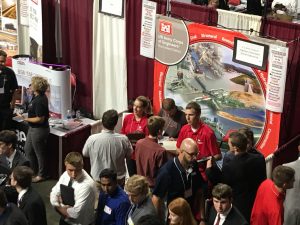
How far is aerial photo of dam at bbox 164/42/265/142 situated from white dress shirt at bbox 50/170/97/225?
2.33 m

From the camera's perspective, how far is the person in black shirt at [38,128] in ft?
21.1

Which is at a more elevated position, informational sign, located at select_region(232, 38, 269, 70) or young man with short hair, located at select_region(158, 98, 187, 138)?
informational sign, located at select_region(232, 38, 269, 70)

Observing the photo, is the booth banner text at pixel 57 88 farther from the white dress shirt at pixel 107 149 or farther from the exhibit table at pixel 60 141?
the white dress shirt at pixel 107 149

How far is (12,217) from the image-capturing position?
4086 mm

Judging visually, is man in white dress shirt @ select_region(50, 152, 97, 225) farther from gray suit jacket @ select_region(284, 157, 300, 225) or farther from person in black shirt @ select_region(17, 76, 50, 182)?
person in black shirt @ select_region(17, 76, 50, 182)

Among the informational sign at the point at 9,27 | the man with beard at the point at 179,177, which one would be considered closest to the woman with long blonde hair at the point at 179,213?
the man with beard at the point at 179,177

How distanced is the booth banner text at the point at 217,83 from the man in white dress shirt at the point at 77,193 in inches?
92.2

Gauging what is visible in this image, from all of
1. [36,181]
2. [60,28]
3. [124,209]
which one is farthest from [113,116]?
[60,28]

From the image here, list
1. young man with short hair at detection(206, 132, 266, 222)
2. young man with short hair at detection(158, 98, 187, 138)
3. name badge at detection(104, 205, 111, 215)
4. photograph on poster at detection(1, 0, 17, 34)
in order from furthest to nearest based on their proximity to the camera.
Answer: photograph on poster at detection(1, 0, 17, 34) → young man with short hair at detection(158, 98, 187, 138) → young man with short hair at detection(206, 132, 266, 222) → name badge at detection(104, 205, 111, 215)

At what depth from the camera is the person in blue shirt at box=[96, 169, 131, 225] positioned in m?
4.43

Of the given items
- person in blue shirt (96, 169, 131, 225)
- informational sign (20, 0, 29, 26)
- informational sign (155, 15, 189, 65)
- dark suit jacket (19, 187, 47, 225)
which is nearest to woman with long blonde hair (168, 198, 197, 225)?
person in blue shirt (96, 169, 131, 225)

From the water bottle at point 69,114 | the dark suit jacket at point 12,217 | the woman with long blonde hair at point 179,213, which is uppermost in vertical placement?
the woman with long blonde hair at point 179,213

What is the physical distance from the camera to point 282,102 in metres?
6.06

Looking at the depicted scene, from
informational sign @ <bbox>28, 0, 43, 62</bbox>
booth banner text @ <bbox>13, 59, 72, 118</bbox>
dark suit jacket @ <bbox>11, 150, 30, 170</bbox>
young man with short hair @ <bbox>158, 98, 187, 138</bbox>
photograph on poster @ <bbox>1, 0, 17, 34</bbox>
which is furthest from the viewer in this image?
photograph on poster @ <bbox>1, 0, 17, 34</bbox>
